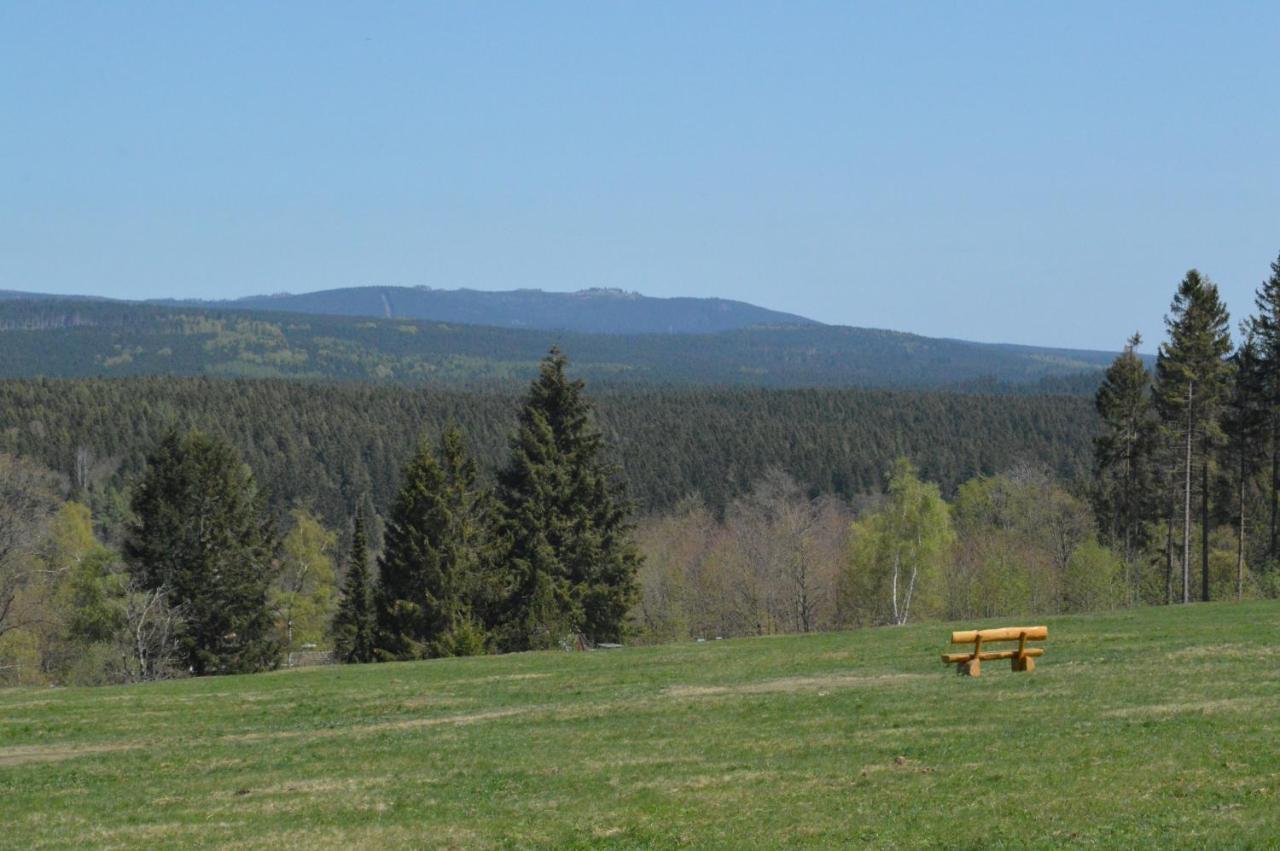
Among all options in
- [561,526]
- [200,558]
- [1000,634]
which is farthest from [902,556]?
[1000,634]

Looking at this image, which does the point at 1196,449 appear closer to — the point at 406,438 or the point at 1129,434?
the point at 1129,434

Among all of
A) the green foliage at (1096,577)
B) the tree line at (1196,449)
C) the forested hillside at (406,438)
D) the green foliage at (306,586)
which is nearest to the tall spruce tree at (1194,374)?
the tree line at (1196,449)

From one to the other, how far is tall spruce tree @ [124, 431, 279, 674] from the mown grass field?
1486 cm

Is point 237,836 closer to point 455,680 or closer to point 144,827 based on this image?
point 144,827

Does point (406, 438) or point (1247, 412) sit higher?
point (1247, 412)

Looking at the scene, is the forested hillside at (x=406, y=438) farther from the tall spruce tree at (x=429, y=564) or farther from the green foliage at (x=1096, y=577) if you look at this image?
the tall spruce tree at (x=429, y=564)

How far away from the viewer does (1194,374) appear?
52.8 m

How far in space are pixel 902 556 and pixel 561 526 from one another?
3124 centimetres

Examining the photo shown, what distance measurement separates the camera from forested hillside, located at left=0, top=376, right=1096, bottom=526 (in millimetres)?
152375

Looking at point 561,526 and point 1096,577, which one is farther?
point 1096,577

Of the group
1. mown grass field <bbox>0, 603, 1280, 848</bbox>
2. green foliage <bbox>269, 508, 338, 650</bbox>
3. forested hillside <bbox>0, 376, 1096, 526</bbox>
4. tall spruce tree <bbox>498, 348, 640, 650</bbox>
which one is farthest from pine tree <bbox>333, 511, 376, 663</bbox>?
forested hillside <bbox>0, 376, 1096, 526</bbox>

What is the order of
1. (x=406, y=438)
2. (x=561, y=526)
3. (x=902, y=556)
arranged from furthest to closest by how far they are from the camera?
(x=406, y=438) → (x=902, y=556) → (x=561, y=526)

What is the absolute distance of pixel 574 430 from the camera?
50.8 m

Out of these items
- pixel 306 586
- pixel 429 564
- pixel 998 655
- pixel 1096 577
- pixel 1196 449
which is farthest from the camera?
pixel 306 586
